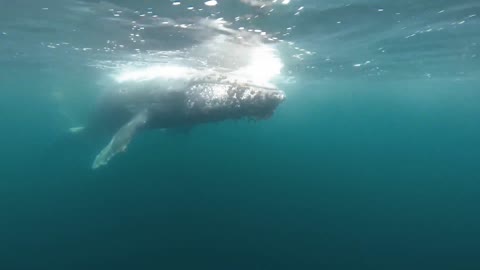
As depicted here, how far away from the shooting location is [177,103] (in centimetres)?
1593

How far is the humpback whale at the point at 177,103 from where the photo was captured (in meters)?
13.5

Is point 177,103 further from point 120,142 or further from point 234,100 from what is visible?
point 234,100

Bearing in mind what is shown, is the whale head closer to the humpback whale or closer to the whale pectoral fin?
the humpback whale

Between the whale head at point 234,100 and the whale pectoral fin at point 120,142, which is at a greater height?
the whale head at point 234,100

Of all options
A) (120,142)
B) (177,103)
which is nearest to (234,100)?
(177,103)

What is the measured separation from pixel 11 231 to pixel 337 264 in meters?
19.4

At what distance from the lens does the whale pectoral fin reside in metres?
14.4

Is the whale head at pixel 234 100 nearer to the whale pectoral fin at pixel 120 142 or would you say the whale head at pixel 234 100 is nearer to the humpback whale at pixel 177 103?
the humpback whale at pixel 177 103

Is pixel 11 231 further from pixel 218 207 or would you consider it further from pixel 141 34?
pixel 141 34

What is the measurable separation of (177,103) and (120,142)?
2.91m

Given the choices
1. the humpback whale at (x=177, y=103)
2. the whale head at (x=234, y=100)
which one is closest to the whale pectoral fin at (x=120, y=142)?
the humpback whale at (x=177, y=103)

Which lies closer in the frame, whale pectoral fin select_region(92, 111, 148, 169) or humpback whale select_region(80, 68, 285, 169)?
humpback whale select_region(80, 68, 285, 169)

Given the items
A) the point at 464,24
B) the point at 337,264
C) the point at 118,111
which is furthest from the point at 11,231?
the point at 464,24

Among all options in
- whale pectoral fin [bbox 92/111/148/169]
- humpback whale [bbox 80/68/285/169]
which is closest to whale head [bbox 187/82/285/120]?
humpback whale [bbox 80/68/285/169]
